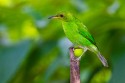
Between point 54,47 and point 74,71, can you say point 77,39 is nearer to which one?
point 74,71

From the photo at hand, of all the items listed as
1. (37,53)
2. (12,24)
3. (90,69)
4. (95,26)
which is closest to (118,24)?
(95,26)

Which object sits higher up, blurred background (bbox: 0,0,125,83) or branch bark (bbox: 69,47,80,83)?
blurred background (bbox: 0,0,125,83)

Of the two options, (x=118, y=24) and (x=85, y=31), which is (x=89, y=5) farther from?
(x=85, y=31)

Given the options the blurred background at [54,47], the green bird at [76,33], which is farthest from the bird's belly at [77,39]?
the blurred background at [54,47]

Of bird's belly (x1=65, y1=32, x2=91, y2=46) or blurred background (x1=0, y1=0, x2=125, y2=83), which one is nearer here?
bird's belly (x1=65, y1=32, x2=91, y2=46)

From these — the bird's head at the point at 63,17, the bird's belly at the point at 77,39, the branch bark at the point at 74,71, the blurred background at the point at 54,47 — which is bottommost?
the branch bark at the point at 74,71

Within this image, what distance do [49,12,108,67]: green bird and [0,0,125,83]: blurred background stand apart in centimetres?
59

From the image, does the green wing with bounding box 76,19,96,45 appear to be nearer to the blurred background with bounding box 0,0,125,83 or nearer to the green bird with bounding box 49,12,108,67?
the green bird with bounding box 49,12,108,67

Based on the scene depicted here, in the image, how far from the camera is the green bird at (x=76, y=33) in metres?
0.60

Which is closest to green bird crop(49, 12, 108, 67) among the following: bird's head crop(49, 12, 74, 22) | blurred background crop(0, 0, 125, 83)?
bird's head crop(49, 12, 74, 22)

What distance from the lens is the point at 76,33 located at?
2.06 feet

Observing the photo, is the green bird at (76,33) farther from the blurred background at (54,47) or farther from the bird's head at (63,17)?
the blurred background at (54,47)

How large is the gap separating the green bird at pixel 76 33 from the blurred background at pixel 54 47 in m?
0.59

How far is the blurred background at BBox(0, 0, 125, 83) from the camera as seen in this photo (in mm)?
1311
